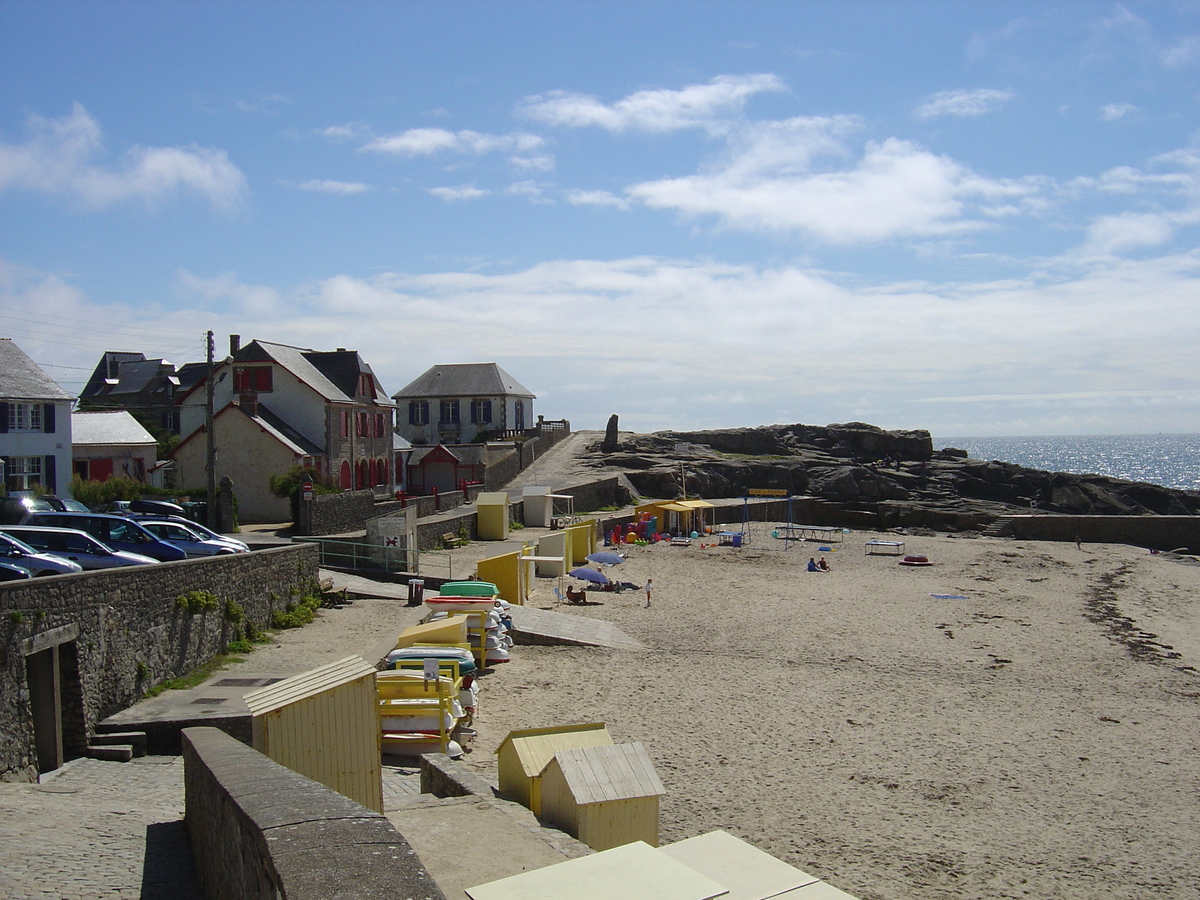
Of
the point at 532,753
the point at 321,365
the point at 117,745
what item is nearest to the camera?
the point at 532,753

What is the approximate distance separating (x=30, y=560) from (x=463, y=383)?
156 feet

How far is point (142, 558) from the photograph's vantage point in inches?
677

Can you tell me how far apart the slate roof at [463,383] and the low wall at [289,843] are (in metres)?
54.2

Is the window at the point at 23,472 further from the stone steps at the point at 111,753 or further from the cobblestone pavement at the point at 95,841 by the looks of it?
the cobblestone pavement at the point at 95,841

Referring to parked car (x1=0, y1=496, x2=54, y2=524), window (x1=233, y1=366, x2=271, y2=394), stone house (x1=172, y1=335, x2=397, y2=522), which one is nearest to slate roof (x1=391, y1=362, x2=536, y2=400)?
stone house (x1=172, y1=335, x2=397, y2=522)

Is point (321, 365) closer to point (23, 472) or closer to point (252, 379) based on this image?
point (252, 379)

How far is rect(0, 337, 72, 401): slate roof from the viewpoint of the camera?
29953 mm

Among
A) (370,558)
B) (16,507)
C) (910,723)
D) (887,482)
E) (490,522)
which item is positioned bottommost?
(910,723)

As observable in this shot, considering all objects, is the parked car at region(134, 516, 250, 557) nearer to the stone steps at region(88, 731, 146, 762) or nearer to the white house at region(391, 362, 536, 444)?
the stone steps at region(88, 731, 146, 762)

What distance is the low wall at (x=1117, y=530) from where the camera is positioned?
4603cm

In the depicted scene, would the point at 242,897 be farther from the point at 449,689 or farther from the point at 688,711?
the point at 688,711

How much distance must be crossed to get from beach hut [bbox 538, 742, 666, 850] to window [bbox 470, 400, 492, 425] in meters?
50.9

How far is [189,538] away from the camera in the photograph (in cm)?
2092

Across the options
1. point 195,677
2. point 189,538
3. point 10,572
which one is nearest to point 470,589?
point 189,538
